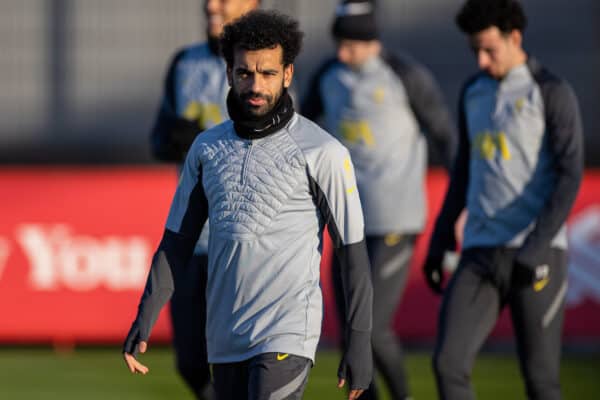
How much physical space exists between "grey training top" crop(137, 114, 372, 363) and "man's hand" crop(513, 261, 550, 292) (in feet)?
4.81

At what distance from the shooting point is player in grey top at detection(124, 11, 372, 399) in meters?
5.23

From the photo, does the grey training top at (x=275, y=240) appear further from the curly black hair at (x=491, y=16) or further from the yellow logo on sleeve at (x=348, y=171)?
the curly black hair at (x=491, y=16)

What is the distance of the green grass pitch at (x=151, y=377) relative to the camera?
10.0 meters

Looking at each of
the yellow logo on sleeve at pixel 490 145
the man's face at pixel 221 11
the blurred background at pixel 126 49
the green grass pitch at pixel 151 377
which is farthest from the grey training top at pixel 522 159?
the blurred background at pixel 126 49

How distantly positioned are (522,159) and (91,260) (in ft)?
20.3

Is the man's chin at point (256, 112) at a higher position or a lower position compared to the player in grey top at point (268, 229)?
higher

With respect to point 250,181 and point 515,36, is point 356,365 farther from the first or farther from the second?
point 515,36

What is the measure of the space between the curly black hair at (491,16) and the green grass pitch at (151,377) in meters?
3.73

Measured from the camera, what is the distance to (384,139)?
8328 mm

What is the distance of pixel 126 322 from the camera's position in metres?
12.2

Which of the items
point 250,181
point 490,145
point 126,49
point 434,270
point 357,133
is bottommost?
point 126,49

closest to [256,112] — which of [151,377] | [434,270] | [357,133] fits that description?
[434,270]

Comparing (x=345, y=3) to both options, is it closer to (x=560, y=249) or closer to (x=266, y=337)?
(x=560, y=249)

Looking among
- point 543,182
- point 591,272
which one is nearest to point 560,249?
point 543,182
